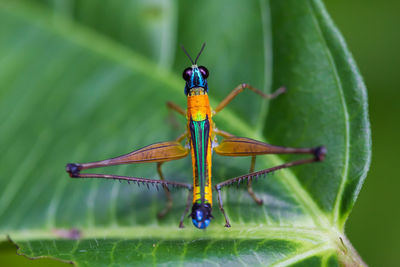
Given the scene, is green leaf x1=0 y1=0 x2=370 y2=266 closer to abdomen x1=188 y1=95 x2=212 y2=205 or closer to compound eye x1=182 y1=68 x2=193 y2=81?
abdomen x1=188 y1=95 x2=212 y2=205

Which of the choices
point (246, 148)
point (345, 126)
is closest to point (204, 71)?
point (246, 148)

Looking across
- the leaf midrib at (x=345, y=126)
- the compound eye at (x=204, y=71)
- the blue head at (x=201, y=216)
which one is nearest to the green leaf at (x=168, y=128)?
the leaf midrib at (x=345, y=126)

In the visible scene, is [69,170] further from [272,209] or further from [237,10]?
[237,10]

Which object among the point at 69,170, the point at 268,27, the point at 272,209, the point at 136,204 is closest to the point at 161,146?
the point at 136,204

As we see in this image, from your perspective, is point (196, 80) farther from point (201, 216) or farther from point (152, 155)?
point (201, 216)

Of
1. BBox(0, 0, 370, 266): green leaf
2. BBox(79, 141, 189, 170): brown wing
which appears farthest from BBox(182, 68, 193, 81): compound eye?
BBox(79, 141, 189, 170): brown wing

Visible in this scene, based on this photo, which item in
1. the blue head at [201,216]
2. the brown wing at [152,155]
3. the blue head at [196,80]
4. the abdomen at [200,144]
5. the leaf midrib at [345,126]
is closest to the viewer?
the leaf midrib at [345,126]

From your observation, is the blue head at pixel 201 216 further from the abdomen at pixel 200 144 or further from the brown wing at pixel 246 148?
the brown wing at pixel 246 148
